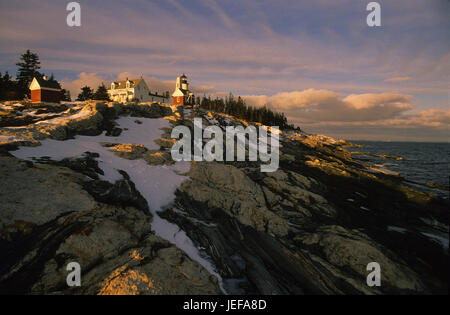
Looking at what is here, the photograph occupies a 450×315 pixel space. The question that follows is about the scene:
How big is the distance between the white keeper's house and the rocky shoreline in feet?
177

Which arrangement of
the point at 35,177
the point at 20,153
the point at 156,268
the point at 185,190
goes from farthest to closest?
the point at 185,190
the point at 20,153
the point at 35,177
the point at 156,268

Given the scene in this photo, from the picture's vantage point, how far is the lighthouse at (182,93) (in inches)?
2995

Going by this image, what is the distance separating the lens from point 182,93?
249 feet

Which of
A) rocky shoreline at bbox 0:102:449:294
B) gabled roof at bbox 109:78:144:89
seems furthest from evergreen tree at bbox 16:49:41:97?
rocky shoreline at bbox 0:102:449:294

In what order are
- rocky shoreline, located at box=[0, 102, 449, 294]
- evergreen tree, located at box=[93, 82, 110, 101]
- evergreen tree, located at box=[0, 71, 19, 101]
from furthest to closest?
evergreen tree, located at box=[93, 82, 110, 101], evergreen tree, located at box=[0, 71, 19, 101], rocky shoreline, located at box=[0, 102, 449, 294]

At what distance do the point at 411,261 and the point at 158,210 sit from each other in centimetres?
1884

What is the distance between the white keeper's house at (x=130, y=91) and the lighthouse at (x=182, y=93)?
11533 millimetres

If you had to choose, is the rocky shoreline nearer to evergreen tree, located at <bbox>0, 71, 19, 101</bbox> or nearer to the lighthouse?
evergreen tree, located at <bbox>0, 71, 19, 101</bbox>

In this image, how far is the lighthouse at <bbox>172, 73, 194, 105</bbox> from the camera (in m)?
76.1

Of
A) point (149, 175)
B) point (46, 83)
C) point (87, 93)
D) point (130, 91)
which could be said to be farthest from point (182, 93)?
point (149, 175)

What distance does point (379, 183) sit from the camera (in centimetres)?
3216

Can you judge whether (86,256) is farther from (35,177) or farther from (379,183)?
(379,183)

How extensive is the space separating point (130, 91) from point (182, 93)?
18.8 meters
